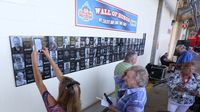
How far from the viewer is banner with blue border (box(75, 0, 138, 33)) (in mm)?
2166

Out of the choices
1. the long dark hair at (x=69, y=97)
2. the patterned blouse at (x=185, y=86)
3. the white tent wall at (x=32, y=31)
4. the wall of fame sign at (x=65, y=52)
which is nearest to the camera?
the long dark hair at (x=69, y=97)

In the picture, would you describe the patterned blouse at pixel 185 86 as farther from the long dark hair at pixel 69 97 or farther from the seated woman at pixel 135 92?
the long dark hair at pixel 69 97

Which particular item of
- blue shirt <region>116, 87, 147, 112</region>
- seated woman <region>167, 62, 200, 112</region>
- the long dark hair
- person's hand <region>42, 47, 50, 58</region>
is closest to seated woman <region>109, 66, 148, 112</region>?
blue shirt <region>116, 87, 147, 112</region>

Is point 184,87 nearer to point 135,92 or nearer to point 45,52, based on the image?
point 135,92

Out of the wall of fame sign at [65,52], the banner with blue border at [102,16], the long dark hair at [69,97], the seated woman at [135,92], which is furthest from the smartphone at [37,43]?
the seated woman at [135,92]

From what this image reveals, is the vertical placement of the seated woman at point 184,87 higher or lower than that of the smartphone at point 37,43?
lower

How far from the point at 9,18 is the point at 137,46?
10.9 feet

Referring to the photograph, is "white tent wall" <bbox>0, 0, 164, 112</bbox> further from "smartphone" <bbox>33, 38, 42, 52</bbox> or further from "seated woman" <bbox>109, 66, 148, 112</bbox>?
"seated woman" <bbox>109, 66, 148, 112</bbox>

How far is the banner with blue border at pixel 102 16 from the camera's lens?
7.11ft

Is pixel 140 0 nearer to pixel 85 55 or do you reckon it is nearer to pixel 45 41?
pixel 85 55

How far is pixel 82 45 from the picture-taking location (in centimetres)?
226

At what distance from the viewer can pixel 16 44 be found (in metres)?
1.46

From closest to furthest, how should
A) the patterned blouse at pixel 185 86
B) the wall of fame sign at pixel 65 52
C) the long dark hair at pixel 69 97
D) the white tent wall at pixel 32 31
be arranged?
the long dark hair at pixel 69 97
the white tent wall at pixel 32 31
the wall of fame sign at pixel 65 52
the patterned blouse at pixel 185 86

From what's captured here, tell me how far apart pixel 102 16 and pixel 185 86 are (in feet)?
5.62
